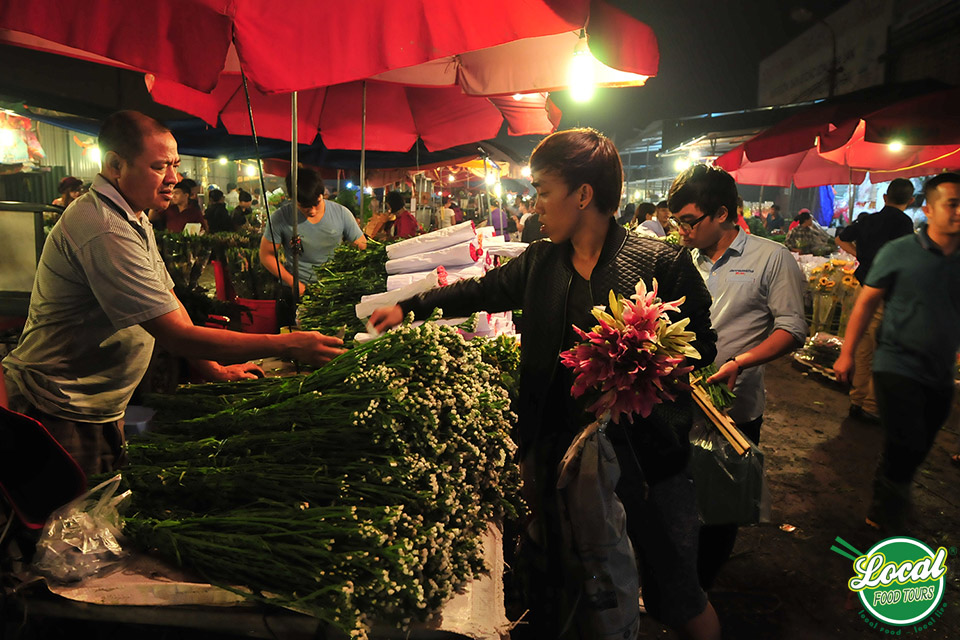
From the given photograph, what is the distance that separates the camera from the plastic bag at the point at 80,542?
1585 mm

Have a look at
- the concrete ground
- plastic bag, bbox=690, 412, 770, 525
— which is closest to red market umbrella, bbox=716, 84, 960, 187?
the concrete ground

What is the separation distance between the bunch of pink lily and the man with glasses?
1408 mm

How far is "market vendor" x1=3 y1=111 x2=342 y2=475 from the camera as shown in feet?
6.91

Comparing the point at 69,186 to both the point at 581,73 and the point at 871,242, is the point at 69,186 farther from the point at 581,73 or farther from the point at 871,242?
the point at 871,242

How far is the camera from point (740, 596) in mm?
3592

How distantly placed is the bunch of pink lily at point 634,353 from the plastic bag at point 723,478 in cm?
114

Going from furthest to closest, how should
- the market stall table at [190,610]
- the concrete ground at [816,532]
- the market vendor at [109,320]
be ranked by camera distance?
the concrete ground at [816,532] → the market vendor at [109,320] → the market stall table at [190,610]

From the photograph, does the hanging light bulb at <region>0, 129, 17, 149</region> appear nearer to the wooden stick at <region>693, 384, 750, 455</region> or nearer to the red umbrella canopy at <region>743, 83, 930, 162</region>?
the red umbrella canopy at <region>743, 83, 930, 162</region>

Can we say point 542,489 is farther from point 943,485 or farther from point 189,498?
point 943,485

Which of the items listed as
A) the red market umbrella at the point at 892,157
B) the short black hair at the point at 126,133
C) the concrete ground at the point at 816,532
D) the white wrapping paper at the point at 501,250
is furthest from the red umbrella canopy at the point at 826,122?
the short black hair at the point at 126,133

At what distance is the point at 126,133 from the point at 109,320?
73cm

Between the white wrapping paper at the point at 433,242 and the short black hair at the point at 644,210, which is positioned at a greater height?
the short black hair at the point at 644,210

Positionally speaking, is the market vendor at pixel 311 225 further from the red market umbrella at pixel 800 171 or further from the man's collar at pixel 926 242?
the red market umbrella at pixel 800 171

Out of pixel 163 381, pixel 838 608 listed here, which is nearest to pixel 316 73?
pixel 163 381
